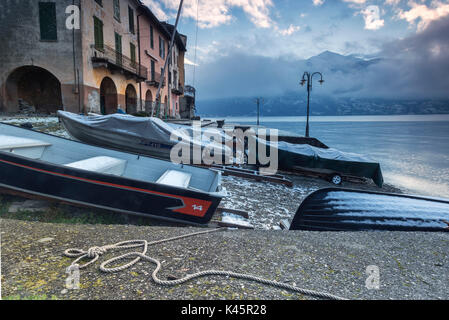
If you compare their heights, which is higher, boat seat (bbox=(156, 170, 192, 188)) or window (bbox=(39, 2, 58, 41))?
window (bbox=(39, 2, 58, 41))

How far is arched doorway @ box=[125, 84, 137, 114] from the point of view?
23.5m

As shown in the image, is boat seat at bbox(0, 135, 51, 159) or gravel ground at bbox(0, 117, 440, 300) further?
boat seat at bbox(0, 135, 51, 159)

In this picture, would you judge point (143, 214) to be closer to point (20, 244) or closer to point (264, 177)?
point (20, 244)

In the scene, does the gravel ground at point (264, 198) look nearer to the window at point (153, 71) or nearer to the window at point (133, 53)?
the window at point (133, 53)

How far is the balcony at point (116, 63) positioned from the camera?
16609mm

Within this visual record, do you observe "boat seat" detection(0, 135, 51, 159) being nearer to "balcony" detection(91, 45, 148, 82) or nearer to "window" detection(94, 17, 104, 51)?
"balcony" detection(91, 45, 148, 82)

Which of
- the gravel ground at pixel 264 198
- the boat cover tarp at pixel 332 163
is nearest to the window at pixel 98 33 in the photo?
the gravel ground at pixel 264 198

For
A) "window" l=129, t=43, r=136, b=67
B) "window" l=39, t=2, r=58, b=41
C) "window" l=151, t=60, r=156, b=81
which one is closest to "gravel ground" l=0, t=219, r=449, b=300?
"window" l=39, t=2, r=58, b=41

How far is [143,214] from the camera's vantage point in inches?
188

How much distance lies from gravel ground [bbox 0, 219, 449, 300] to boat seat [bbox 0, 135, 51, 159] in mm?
3271

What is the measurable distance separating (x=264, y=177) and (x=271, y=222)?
4.10 metres

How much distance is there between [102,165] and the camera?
5.57 metres

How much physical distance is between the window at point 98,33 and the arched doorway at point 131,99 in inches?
241

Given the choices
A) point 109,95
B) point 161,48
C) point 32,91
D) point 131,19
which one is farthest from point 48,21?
point 161,48
